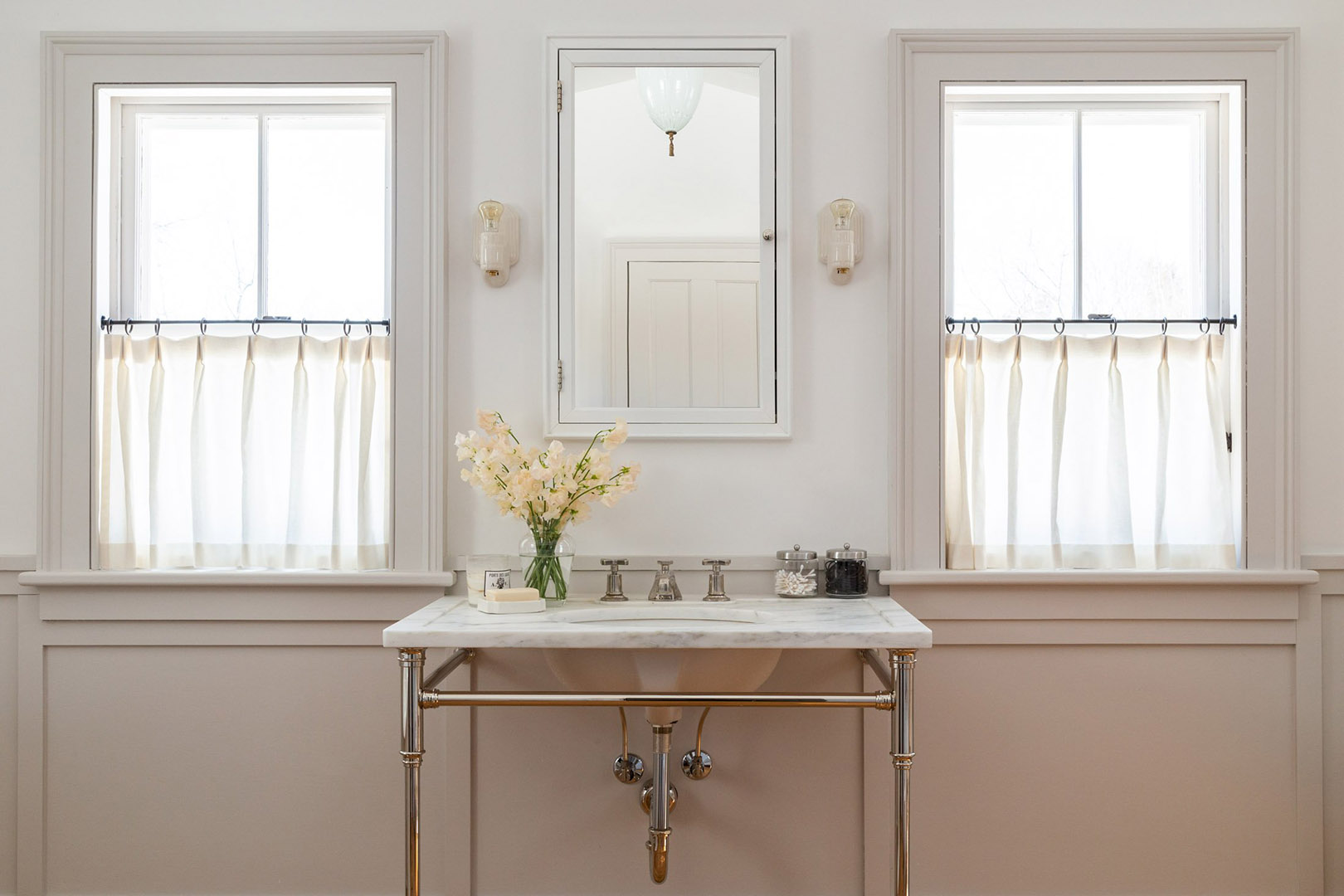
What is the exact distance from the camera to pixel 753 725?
6.49ft

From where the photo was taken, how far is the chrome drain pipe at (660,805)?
1.81 m

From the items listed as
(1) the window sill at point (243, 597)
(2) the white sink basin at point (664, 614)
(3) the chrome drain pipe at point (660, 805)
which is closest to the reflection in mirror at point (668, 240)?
(2) the white sink basin at point (664, 614)

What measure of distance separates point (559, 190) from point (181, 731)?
143 centimetres

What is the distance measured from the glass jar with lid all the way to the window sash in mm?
644

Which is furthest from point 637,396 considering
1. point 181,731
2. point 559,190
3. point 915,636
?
point 181,731

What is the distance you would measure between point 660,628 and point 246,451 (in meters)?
1.06

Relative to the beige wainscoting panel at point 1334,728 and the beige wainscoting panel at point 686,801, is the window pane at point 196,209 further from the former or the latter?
the beige wainscoting panel at point 1334,728

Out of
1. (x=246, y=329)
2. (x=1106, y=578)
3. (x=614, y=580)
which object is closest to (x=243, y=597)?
(x=246, y=329)

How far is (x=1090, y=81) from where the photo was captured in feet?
6.43

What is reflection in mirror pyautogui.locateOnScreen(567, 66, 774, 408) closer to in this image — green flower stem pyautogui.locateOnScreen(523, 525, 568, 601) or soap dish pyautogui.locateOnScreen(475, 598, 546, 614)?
green flower stem pyautogui.locateOnScreen(523, 525, 568, 601)

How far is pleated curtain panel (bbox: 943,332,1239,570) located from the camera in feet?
6.55

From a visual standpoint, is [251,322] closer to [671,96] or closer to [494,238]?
[494,238]

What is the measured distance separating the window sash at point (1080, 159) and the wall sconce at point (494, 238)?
3.14 ft

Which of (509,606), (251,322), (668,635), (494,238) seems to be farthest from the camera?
(251,322)
